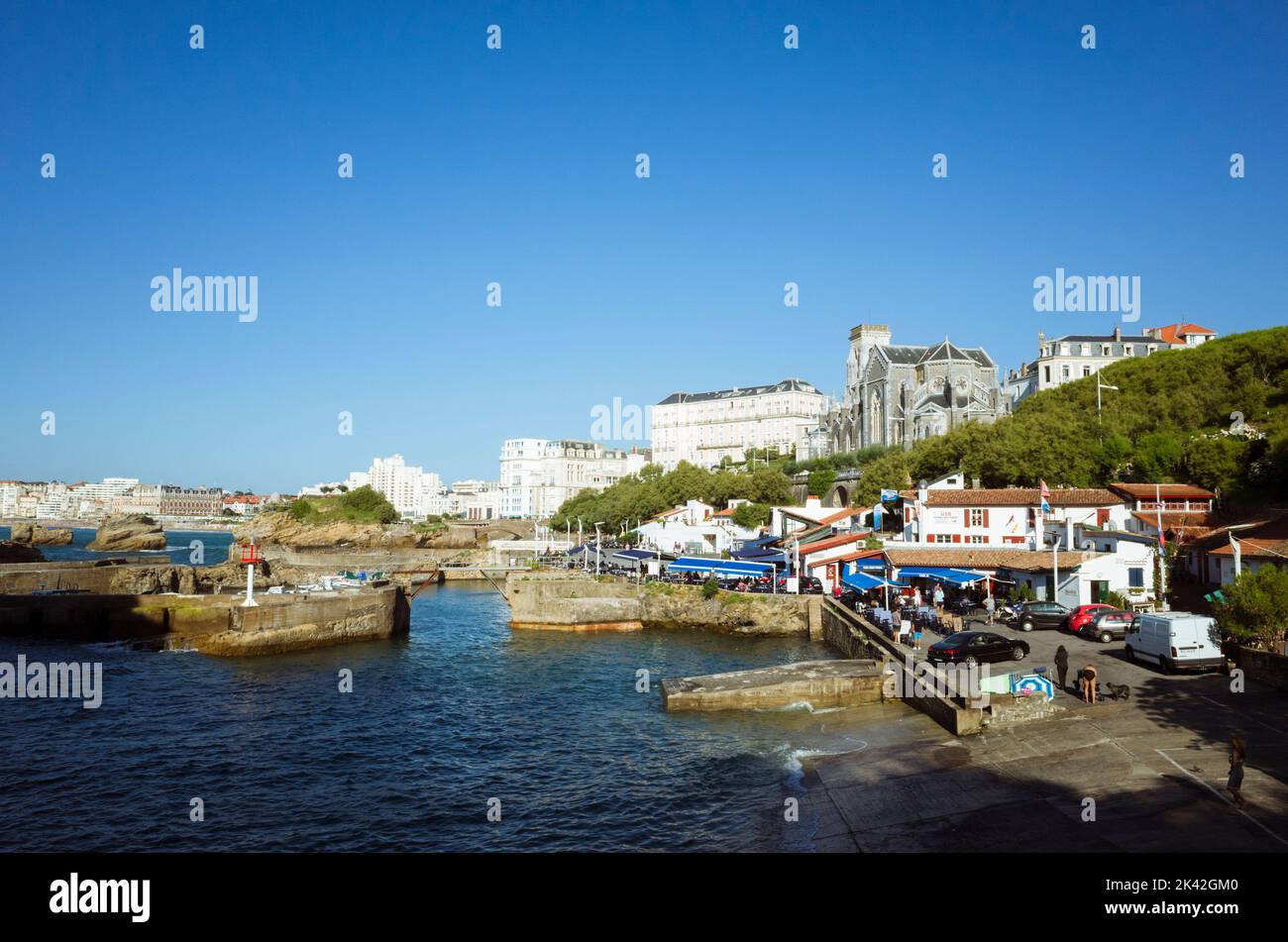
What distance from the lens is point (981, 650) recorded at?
29359 mm

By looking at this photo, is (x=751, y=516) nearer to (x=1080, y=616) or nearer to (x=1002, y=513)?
(x=1002, y=513)

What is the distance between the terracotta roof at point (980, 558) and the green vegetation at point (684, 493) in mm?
44727

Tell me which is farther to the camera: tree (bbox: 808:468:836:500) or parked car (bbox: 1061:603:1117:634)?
tree (bbox: 808:468:836:500)

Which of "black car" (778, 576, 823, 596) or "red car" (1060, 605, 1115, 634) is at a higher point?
"red car" (1060, 605, 1115, 634)

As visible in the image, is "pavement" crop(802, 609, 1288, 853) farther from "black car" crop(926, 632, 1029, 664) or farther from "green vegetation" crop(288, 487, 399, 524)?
"green vegetation" crop(288, 487, 399, 524)

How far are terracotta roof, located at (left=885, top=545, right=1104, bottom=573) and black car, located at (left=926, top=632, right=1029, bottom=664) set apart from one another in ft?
44.6

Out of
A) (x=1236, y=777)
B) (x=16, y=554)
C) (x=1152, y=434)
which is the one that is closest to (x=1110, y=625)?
(x=1236, y=777)

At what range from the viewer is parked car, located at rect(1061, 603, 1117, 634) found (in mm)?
34000

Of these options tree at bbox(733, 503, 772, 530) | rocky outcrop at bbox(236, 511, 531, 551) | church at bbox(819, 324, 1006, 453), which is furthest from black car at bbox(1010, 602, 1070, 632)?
rocky outcrop at bbox(236, 511, 531, 551)

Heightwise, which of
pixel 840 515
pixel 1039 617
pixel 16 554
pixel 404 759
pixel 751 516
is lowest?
pixel 404 759

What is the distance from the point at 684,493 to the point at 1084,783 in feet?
301
